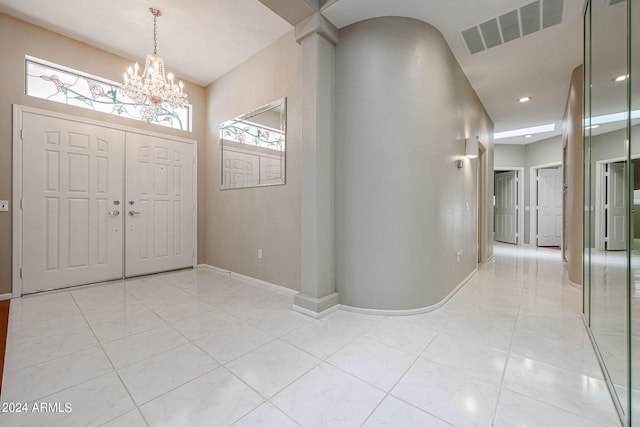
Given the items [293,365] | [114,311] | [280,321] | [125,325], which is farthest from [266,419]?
[114,311]

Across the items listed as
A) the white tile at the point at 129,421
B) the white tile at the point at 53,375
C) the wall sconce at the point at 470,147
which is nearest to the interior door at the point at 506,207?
the wall sconce at the point at 470,147

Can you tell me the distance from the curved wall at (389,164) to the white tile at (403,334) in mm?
178

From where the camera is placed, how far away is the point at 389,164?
2467 millimetres

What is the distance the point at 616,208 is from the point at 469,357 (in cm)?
127

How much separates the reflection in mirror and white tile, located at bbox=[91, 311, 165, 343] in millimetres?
1859

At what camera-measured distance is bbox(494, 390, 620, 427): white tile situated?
1234 millimetres

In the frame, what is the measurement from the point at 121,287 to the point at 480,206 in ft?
19.3

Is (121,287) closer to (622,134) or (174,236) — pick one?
(174,236)

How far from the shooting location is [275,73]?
3320 millimetres

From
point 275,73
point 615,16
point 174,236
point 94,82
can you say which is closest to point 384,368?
point 615,16

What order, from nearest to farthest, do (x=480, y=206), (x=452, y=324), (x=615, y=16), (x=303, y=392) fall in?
(x=303, y=392), (x=615, y=16), (x=452, y=324), (x=480, y=206)

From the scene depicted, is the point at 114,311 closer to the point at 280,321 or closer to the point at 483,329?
the point at 280,321

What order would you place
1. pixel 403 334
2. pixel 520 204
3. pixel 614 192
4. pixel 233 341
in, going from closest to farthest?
pixel 614 192 → pixel 233 341 → pixel 403 334 → pixel 520 204

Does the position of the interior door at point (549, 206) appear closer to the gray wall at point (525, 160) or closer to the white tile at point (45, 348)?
the gray wall at point (525, 160)
